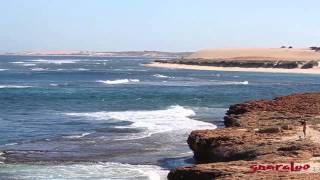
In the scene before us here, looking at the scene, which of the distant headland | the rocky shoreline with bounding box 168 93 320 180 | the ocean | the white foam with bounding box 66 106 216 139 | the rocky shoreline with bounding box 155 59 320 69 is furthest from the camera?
the rocky shoreline with bounding box 155 59 320 69

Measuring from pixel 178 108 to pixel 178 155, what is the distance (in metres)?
19.8

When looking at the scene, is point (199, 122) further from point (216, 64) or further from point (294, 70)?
point (216, 64)

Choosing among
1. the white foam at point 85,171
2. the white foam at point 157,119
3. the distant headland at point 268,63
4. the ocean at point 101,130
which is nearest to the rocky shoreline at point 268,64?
the distant headland at point 268,63

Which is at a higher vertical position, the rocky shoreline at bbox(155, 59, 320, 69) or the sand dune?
the sand dune

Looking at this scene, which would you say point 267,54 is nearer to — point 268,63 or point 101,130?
point 268,63

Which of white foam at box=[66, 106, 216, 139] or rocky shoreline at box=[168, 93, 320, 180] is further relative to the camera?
white foam at box=[66, 106, 216, 139]

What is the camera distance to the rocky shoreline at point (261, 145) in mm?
14820

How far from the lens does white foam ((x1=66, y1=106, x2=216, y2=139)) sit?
32.0m

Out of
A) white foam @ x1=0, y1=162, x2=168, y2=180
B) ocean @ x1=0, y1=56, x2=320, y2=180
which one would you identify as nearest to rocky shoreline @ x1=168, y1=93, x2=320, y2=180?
white foam @ x1=0, y1=162, x2=168, y2=180

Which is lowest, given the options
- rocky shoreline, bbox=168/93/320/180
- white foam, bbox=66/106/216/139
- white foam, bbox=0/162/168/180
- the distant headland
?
the distant headland

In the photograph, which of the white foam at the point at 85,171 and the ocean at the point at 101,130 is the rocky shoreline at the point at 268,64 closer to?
the ocean at the point at 101,130

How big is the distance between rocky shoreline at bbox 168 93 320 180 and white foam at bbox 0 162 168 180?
1678 mm

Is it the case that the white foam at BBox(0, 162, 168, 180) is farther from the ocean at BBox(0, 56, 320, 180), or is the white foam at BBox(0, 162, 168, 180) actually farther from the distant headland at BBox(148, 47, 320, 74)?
the distant headland at BBox(148, 47, 320, 74)

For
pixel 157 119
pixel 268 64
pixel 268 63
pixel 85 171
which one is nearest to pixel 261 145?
pixel 85 171
